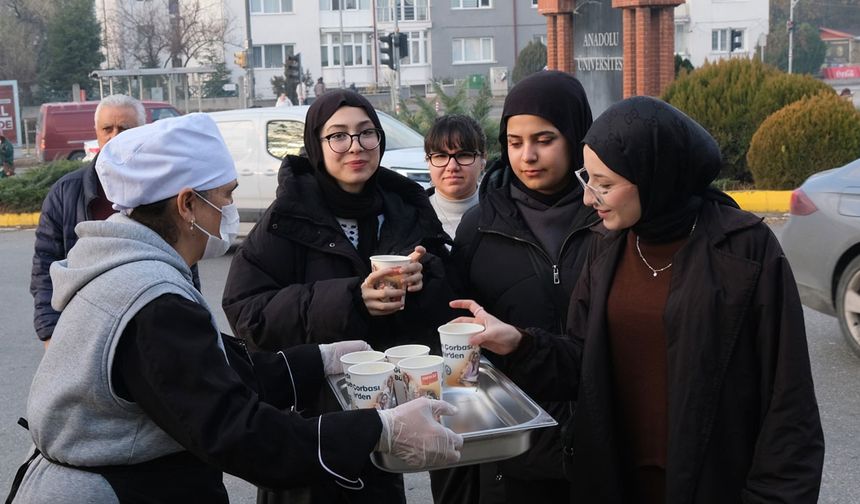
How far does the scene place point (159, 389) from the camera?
2176 millimetres

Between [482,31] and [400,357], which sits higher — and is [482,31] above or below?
above

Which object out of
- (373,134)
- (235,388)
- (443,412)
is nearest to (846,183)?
(373,134)

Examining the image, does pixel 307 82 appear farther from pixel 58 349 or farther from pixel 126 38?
pixel 58 349

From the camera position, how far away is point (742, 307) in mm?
2508

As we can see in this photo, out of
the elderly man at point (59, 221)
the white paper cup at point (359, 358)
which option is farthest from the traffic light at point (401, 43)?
the white paper cup at point (359, 358)

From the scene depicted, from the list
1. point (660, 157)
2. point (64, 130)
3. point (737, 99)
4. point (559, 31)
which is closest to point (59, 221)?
point (660, 157)

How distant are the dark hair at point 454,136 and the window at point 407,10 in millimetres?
60399

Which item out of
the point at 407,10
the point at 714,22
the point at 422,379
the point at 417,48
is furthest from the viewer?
the point at 714,22

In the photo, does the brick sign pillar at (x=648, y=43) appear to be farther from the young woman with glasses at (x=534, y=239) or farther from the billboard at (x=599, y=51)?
the young woman with glasses at (x=534, y=239)

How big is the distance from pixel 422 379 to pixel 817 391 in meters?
4.66

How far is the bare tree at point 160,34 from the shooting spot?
5222 cm

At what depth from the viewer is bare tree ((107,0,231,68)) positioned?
52219 mm

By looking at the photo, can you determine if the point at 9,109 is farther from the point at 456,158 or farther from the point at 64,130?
the point at 456,158

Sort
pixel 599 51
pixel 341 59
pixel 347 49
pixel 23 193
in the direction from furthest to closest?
pixel 347 49
pixel 341 59
pixel 599 51
pixel 23 193
